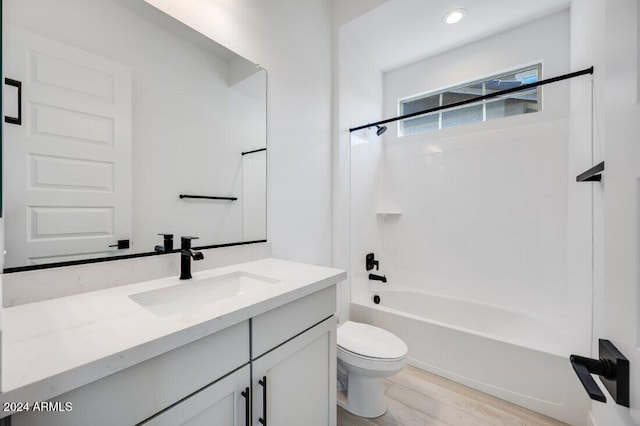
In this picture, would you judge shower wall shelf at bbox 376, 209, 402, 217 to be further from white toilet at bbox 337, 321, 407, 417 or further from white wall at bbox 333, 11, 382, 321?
white toilet at bbox 337, 321, 407, 417

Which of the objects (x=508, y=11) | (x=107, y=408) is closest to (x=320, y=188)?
(x=107, y=408)

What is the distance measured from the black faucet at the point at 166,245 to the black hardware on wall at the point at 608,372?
4.28 ft

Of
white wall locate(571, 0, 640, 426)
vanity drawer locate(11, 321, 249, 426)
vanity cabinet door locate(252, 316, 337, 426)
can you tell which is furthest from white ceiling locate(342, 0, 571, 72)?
vanity drawer locate(11, 321, 249, 426)

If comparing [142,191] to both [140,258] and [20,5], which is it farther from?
[20,5]

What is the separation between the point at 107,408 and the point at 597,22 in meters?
2.37

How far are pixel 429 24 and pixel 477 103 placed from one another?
2.60 feet

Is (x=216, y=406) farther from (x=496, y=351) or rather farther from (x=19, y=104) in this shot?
(x=496, y=351)

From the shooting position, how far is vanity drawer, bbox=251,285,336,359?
858mm

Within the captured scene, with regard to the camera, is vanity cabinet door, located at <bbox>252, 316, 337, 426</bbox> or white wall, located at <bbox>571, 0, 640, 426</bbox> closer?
white wall, located at <bbox>571, 0, 640, 426</bbox>

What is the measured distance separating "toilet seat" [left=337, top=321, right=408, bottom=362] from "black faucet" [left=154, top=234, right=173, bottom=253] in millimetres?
1091

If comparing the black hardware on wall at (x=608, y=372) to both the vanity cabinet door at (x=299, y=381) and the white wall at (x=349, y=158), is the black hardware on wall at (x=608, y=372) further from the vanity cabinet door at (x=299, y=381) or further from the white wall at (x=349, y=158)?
the white wall at (x=349, y=158)

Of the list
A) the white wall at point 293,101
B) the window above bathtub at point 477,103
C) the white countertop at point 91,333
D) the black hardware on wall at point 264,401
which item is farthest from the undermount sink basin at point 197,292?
the window above bathtub at point 477,103

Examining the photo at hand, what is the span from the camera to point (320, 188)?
6.68ft

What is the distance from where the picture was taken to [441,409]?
1.60 meters
